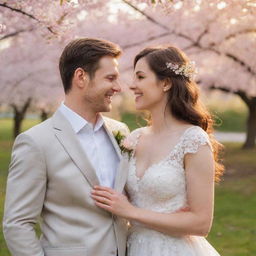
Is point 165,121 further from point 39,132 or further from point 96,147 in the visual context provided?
point 39,132

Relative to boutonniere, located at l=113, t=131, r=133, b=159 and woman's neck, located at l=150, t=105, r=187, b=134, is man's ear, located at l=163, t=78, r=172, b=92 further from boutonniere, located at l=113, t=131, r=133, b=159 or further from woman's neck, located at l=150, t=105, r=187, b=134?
boutonniere, located at l=113, t=131, r=133, b=159

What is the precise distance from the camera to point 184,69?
362 cm

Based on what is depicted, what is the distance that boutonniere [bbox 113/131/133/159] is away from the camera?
11.8 ft

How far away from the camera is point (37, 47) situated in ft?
57.1

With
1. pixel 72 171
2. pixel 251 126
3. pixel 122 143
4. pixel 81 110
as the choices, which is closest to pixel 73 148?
pixel 72 171

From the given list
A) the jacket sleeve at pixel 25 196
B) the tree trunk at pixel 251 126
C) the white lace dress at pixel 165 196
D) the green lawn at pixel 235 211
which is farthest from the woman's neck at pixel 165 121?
the tree trunk at pixel 251 126

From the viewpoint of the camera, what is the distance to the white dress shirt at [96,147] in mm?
3281

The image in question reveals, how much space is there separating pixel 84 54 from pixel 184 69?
693 millimetres

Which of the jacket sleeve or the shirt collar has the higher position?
the shirt collar

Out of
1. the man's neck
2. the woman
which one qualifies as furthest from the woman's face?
the man's neck

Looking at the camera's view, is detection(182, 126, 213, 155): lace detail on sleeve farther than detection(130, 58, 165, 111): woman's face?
No

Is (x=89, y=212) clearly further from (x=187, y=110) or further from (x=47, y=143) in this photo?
(x=187, y=110)

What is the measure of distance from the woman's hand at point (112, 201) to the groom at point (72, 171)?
38 mm

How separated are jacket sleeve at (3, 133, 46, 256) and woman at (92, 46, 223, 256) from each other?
523mm
